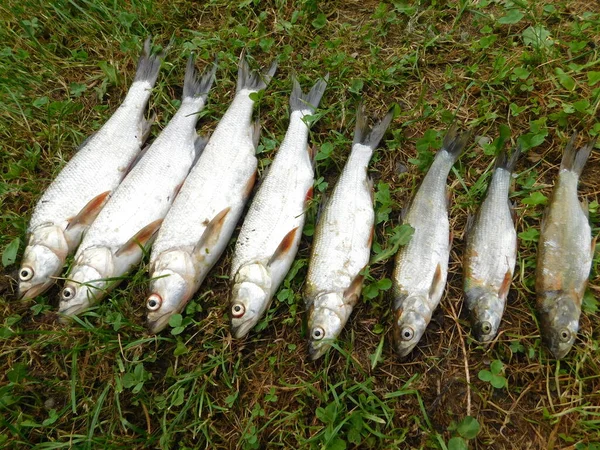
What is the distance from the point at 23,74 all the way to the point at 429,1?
405 centimetres

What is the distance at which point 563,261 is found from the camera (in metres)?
2.95

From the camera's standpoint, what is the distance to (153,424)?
121 inches

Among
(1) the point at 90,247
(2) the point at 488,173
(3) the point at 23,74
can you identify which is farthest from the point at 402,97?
(3) the point at 23,74

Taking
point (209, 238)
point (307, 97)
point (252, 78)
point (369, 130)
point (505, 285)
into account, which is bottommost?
point (505, 285)

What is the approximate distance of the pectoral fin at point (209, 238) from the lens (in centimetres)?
332

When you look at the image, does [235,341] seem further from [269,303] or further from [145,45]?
[145,45]

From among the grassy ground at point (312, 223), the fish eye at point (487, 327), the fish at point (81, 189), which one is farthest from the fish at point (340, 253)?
the fish at point (81, 189)

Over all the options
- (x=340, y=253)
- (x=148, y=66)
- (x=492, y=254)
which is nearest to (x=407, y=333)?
(x=340, y=253)

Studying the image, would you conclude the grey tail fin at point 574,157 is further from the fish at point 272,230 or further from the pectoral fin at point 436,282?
the fish at point 272,230

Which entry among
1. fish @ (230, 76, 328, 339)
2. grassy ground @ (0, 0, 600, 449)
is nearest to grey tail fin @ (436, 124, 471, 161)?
grassy ground @ (0, 0, 600, 449)

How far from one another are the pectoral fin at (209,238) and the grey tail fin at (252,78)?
1.32m

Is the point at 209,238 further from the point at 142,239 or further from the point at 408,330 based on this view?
the point at 408,330

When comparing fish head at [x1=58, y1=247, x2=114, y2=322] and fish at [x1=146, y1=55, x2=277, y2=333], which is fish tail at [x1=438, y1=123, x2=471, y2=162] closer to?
fish at [x1=146, y1=55, x2=277, y2=333]

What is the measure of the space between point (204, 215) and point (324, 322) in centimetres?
127
